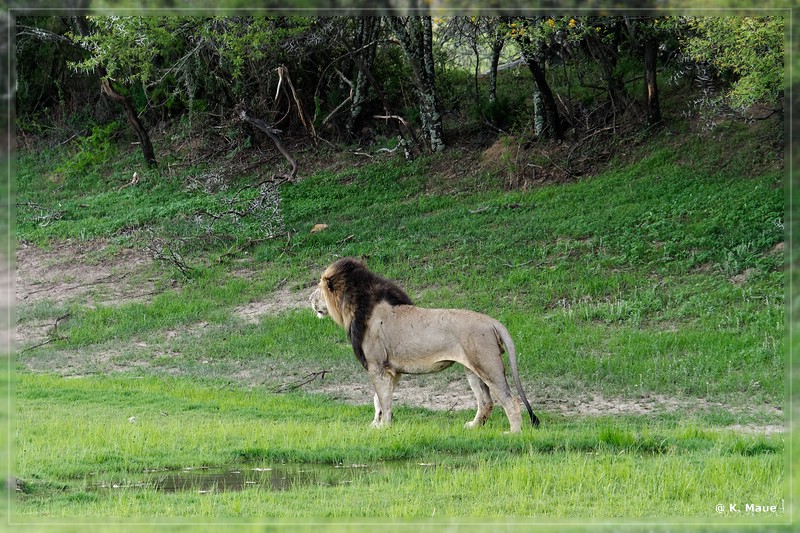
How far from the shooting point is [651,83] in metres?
22.7

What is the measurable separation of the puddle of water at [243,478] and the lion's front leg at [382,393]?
2.89 meters

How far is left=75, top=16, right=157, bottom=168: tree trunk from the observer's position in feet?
87.1

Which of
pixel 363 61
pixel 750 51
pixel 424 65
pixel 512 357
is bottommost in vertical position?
pixel 512 357

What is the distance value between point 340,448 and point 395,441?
1.91 ft

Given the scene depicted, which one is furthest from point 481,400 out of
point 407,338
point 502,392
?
point 407,338

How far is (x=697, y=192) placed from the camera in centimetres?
1933

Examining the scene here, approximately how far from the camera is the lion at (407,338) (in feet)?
33.2

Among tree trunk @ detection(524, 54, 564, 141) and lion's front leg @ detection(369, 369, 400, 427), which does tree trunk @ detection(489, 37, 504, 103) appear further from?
lion's front leg @ detection(369, 369, 400, 427)

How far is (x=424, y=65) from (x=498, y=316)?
432 inches

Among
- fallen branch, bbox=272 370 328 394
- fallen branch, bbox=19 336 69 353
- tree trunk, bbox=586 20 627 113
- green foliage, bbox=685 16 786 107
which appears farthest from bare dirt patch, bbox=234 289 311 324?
tree trunk, bbox=586 20 627 113

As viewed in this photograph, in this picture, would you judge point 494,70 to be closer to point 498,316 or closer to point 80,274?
point 498,316

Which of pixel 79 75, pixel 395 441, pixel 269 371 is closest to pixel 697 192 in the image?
pixel 269 371

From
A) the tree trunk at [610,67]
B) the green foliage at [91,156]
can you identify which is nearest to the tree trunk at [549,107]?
the tree trunk at [610,67]

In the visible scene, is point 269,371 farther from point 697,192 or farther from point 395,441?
point 697,192
